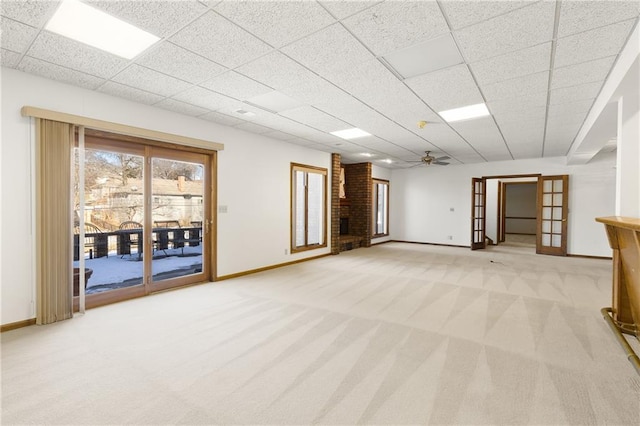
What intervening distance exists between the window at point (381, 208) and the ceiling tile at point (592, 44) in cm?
746

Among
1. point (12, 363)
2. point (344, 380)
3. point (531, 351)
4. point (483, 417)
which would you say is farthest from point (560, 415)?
point (12, 363)

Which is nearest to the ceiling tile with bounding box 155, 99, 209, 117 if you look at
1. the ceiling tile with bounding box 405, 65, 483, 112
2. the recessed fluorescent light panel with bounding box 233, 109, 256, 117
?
the recessed fluorescent light panel with bounding box 233, 109, 256, 117

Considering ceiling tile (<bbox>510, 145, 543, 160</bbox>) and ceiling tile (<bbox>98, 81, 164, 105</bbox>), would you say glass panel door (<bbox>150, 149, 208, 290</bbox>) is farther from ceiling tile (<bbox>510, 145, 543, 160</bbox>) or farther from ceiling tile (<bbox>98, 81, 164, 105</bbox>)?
ceiling tile (<bbox>510, 145, 543, 160</bbox>)

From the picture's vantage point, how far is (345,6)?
2.06 metres

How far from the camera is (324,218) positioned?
7547mm

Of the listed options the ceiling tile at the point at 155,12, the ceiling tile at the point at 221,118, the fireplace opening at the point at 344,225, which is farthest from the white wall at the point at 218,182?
the fireplace opening at the point at 344,225

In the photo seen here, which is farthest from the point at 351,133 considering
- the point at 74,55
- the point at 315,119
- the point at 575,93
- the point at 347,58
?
the point at 74,55

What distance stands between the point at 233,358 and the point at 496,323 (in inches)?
108

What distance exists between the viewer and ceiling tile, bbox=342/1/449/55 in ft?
6.83

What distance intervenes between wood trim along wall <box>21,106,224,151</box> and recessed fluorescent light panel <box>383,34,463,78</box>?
312cm

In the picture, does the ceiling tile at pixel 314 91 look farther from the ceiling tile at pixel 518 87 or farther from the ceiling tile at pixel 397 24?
the ceiling tile at pixel 518 87

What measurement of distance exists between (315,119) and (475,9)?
2864mm

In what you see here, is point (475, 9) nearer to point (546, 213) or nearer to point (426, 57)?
point (426, 57)

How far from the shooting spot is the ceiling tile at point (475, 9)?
6.63 ft
